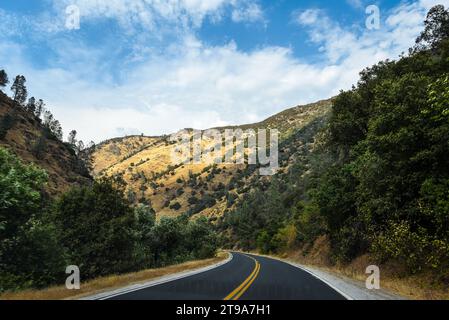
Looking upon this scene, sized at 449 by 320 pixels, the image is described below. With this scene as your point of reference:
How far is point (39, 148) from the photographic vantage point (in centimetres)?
7525

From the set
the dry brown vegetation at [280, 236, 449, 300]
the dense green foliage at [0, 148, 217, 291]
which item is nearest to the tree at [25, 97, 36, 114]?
the dense green foliage at [0, 148, 217, 291]

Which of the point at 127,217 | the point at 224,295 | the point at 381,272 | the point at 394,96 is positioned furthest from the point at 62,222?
the point at 394,96

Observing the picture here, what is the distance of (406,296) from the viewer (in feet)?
45.2

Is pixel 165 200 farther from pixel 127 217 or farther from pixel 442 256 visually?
pixel 442 256

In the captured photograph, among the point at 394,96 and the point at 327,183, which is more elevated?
the point at 394,96

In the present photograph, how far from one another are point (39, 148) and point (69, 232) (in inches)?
2098

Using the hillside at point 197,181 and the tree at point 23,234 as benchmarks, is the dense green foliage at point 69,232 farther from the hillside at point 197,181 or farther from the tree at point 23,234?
the hillside at point 197,181

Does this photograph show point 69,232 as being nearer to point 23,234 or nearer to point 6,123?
point 23,234

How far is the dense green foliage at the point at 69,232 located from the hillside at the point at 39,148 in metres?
27.8

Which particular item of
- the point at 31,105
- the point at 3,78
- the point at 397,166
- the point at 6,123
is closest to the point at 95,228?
the point at 397,166

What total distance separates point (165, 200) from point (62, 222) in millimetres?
121217

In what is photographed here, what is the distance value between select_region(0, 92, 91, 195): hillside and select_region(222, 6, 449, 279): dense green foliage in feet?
163

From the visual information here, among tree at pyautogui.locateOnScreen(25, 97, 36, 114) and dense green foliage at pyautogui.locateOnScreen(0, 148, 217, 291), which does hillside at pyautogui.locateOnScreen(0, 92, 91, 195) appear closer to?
tree at pyautogui.locateOnScreen(25, 97, 36, 114)

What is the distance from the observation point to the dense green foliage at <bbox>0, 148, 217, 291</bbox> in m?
19.8
